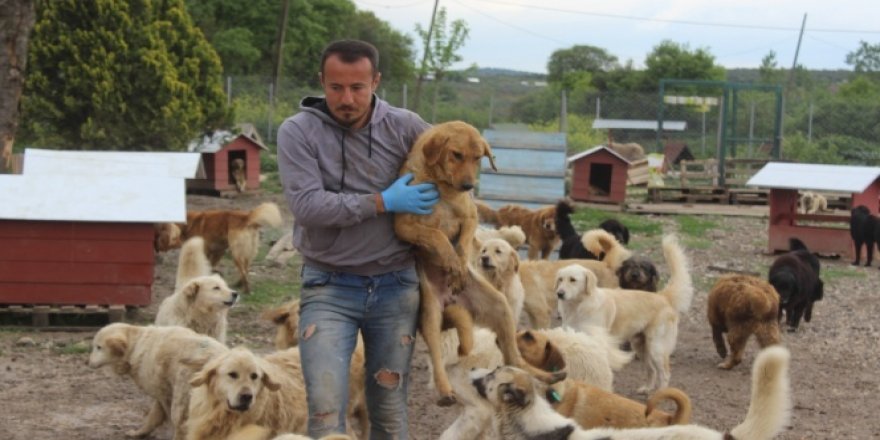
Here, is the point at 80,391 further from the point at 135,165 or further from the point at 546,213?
the point at 546,213

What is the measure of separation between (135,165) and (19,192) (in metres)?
1.64

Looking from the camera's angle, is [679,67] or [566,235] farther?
[679,67]

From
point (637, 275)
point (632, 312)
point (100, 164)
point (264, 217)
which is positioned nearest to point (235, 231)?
point (264, 217)

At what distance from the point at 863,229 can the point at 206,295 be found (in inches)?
459

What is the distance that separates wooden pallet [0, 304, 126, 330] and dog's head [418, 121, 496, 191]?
6743 mm

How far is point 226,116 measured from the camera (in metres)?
23.6

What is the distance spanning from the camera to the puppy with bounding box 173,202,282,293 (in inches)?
539

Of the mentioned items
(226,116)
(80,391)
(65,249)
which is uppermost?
(226,116)

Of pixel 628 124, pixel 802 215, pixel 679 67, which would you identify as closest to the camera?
pixel 802 215

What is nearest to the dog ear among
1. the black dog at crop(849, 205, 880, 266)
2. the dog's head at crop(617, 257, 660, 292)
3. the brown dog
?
the brown dog

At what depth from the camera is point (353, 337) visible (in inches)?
202

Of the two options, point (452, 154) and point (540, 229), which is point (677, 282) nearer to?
point (540, 229)

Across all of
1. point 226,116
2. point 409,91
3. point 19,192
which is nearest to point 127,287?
point 19,192

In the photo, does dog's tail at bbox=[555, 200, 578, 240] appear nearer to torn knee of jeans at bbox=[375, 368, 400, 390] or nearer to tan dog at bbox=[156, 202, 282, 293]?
tan dog at bbox=[156, 202, 282, 293]
